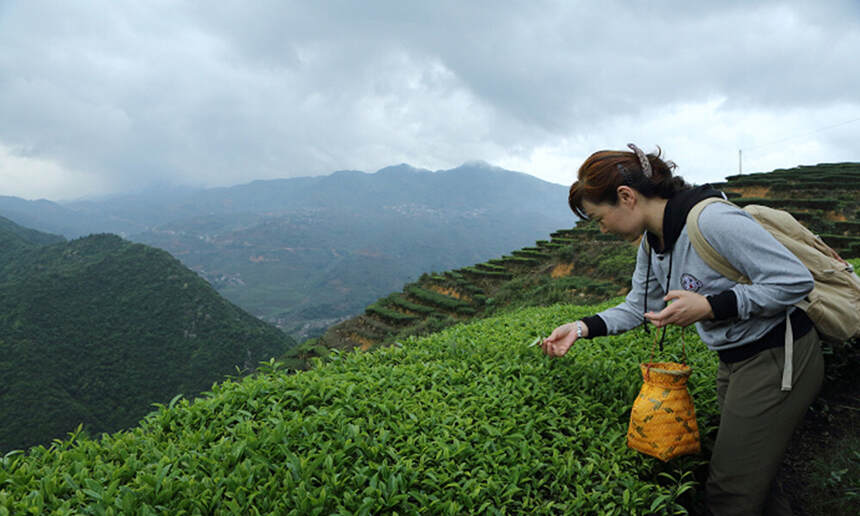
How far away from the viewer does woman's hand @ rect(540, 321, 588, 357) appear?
98.0 inches

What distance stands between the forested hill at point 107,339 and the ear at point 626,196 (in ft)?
118

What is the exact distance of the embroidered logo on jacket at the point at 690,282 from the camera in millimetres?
1963

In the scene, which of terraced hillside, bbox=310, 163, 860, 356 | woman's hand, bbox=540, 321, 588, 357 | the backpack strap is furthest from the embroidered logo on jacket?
terraced hillside, bbox=310, 163, 860, 356

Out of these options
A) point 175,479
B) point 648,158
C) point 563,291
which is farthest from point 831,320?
point 563,291

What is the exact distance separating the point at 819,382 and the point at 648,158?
1204mm

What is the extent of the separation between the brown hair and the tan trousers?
0.82 meters

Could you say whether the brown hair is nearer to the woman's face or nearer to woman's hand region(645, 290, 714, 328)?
the woman's face

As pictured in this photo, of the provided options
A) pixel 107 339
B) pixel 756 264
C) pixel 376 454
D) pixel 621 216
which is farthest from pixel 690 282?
pixel 107 339

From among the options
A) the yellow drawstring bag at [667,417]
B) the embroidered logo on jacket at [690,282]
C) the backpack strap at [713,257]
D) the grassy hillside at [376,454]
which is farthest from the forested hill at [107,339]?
the backpack strap at [713,257]

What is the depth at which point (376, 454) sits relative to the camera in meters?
1.91

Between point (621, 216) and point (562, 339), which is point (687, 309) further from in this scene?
point (562, 339)

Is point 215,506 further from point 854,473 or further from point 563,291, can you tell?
point 563,291

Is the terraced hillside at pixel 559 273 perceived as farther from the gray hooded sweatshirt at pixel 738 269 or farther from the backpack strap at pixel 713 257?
the backpack strap at pixel 713 257

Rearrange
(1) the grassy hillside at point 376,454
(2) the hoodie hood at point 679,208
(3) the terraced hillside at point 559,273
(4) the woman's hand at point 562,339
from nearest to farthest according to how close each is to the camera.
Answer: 1. (1) the grassy hillside at point 376,454
2. (2) the hoodie hood at point 679,208
3. (4) the woman's hand at point 562,339
4. (3) the terraced hillside at point 559,273
